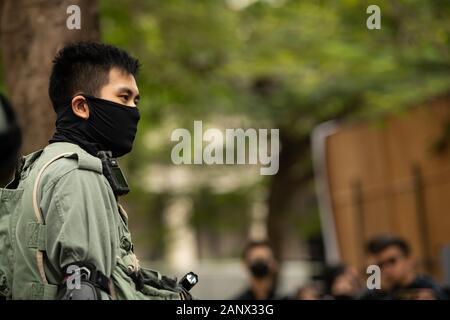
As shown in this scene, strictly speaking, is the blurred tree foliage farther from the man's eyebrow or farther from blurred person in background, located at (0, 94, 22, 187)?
blurred person in background, located at (0, 94, 22, 187)

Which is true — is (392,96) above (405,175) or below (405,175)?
above

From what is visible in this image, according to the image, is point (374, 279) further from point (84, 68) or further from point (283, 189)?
point (283, 189)

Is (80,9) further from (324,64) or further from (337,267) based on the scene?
(324,64)

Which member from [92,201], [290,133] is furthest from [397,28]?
[92,201]

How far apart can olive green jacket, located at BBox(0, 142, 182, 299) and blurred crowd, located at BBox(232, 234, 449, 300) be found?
2.73 metres

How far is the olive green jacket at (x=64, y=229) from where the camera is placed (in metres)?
4.02

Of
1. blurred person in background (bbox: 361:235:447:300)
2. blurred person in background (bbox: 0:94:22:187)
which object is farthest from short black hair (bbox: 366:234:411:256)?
blurred person in background (bbox: 0:94:22:187)

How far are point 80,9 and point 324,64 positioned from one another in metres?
9.85

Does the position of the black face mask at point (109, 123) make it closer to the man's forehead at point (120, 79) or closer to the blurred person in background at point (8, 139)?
the man's forehead at point (120, 79)

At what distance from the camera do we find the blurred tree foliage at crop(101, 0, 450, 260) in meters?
13.6

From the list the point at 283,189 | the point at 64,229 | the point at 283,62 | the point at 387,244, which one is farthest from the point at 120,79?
the point at 283,189

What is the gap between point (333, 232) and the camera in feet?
53.2

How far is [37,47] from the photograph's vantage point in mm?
7207

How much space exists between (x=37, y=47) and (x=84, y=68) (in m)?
2.74
